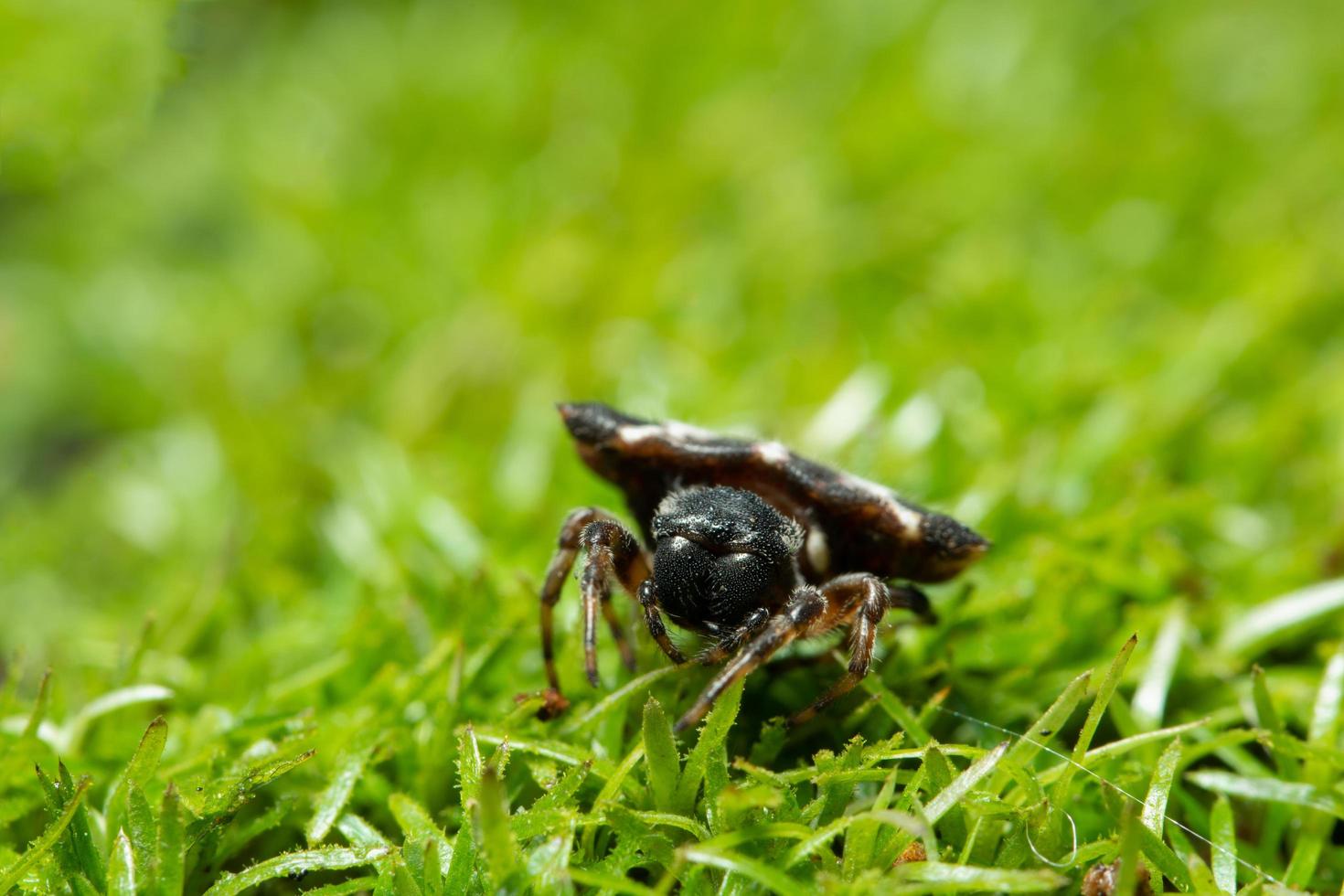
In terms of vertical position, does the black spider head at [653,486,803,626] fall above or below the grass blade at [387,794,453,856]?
above

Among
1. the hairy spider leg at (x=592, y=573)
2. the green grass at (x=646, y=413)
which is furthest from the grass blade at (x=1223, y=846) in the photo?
the hairy spider leg at (x=592, y=573)

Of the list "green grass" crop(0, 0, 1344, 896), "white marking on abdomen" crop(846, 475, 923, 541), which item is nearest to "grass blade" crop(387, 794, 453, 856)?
"green grass" crop(0, 0, 1344, 896)

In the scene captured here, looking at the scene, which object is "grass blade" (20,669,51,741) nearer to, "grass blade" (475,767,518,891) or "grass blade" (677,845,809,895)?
"grass blade" (475,767,518,891)

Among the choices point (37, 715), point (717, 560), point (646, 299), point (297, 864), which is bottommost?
point (297, 864)

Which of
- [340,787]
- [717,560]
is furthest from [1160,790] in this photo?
[340,787]

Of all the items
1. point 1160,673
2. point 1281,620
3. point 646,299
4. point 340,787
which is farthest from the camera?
point 646,299

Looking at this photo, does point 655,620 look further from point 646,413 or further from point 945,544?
point 646,413
